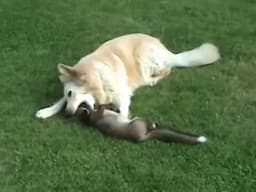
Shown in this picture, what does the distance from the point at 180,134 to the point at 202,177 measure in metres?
0.47

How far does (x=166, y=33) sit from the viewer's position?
6543 millimetres

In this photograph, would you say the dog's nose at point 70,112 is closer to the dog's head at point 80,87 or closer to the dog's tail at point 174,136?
the dog's head at point 80,87

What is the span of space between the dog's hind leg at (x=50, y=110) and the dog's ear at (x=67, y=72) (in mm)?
181

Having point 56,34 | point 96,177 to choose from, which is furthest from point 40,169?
point 56,34

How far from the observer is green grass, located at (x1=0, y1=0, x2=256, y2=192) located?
404cm

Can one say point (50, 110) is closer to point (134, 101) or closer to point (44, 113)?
point (44, 113)

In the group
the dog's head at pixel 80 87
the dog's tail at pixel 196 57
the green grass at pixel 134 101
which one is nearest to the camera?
the green grass at pixel 134 101

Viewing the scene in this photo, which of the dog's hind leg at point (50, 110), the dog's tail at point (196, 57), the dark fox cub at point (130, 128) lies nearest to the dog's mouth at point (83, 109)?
the dark fox cub at point (130, 128)

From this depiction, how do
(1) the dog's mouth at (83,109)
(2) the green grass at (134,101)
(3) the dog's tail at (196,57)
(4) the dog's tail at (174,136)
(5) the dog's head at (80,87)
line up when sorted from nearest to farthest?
(2) the green grass at (134,101)
(4) the dog's tail at (174,136)
(1) the dog's mouth at (83,109)
(5) the dog's head at (80,87)
(3) the dog's tail at (196,57)

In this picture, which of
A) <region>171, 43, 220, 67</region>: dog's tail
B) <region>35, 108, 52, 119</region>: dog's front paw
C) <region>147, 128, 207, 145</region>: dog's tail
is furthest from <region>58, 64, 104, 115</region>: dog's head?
<region>171, 43, 220, 67</region>: dog's tail

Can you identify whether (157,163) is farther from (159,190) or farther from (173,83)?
(173,83)

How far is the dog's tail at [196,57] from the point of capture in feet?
18.7

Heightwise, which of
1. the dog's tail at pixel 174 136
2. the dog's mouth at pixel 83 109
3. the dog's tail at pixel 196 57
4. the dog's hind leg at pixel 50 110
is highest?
the dog's tail at pixel 174 136

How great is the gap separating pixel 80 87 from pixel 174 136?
946 millimetres
